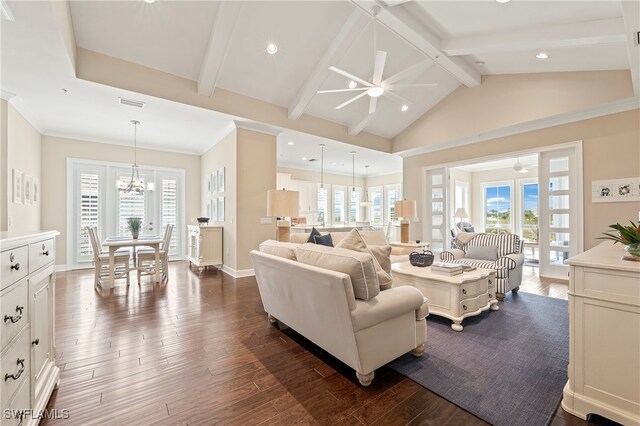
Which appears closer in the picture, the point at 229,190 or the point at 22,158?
the point at 22,158

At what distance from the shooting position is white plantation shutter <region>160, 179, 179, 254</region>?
7246 mm

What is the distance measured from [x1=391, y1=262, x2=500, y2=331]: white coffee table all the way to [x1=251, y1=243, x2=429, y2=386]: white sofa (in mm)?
816

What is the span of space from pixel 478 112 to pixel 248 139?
4854 mm

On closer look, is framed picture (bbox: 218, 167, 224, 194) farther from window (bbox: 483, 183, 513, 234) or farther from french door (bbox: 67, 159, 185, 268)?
window (bbox: 483, 183, 513, 234)

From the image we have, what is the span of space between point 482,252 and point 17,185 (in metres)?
7.75

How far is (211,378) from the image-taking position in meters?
2.03

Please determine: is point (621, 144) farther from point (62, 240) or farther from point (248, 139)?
point (62, 240)

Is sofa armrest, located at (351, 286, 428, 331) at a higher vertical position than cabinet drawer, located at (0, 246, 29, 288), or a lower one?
lower

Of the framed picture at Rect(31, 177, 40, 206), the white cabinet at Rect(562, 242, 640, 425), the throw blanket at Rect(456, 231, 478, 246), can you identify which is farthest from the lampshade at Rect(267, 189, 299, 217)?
the framed picture at Rect(31, 177, 40, 206)

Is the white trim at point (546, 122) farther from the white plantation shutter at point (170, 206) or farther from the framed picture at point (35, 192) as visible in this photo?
the framed picture at point (35, 192)

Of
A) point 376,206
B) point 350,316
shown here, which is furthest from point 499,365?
point 376,206

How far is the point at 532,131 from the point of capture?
17.7 feet

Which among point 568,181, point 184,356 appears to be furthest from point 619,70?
point 184,356

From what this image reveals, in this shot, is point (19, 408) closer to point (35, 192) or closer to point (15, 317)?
point (15, 317)
